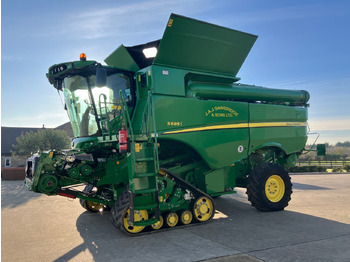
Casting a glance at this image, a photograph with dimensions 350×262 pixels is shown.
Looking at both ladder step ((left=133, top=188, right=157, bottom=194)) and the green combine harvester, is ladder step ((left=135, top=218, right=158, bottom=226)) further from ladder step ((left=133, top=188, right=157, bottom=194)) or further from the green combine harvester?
ladder step ((left=133, top=188, right=157, bottom=194))

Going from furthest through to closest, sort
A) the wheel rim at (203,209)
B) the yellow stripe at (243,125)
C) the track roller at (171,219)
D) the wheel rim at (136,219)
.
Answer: the yellow stripe at (243,125) → the wheel rim at (203,209) → the track roller at (171,219) → the wheel rim at (136,219)

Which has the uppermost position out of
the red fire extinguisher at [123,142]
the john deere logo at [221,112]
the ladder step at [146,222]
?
the john deere logo at [221,112]

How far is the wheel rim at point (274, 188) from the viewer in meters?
7.20

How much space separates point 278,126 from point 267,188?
1.64 m

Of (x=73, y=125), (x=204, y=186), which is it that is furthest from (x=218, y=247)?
(x=73, y=125)

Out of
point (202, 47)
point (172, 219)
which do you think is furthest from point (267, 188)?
point (202, 47)

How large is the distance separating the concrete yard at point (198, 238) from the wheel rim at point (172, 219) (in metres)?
0.22

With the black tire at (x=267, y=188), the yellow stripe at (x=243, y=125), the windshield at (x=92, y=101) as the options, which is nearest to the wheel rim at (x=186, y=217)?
the yellow stripe at (x=243, y=125)

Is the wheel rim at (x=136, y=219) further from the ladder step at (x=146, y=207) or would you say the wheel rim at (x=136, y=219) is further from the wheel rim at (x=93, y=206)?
the wheel rim at (x=93, y=206)

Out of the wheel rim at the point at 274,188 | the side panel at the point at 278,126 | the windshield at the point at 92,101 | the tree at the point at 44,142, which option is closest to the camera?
the windshield at the point at 92,101

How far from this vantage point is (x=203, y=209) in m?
6.01

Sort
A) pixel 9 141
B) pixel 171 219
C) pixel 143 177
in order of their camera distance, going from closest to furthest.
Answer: pixel 143 177, pixel 171 219, pixel 9 141

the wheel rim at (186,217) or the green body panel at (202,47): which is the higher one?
the green body panel at (202,47)

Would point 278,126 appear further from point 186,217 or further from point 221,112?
point 186,217
